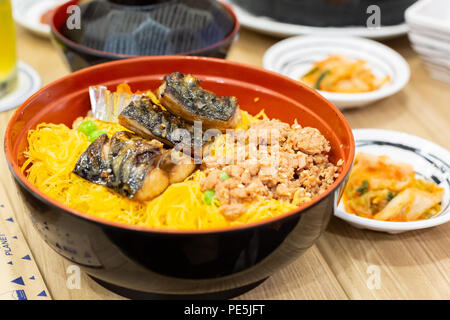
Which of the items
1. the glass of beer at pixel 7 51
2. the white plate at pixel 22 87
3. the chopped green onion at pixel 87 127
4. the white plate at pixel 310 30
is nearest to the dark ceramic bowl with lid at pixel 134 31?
the glass of beer at pixel 7 51

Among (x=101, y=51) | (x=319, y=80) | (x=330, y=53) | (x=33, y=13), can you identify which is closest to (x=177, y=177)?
(x=101, y=51)

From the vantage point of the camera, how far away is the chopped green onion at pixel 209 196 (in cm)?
117

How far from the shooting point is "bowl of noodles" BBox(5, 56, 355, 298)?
984 millimetres

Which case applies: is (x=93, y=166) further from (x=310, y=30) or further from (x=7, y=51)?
(x=310, y=30)

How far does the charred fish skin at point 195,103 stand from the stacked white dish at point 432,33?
3.90 feet

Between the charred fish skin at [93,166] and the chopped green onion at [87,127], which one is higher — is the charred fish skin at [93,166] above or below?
above

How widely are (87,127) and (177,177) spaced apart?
36 centimetres

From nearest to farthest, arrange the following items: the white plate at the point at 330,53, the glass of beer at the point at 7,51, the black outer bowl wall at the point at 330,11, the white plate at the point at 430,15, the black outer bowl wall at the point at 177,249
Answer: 1. the black outer bowl wall at the point at 177,249
2. the glass of beer at the point at 7,51
3. the white plate at the point at 430,15
4. the white plate at the point at 330,53
5. the black outer bowl wall at the point at 330,11

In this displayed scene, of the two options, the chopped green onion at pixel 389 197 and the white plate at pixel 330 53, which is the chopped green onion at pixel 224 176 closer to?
the chopped green onion at pixel 389 197

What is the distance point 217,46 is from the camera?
6.15 ft

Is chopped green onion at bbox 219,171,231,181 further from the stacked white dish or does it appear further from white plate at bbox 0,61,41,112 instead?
the stacked white dish

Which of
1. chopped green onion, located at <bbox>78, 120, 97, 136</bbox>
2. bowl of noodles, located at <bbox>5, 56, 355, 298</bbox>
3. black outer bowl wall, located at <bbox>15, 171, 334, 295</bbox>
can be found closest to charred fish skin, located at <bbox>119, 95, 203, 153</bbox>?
bowl of noodles, located at <bbox>5, 56, 355, 298</bbox>
